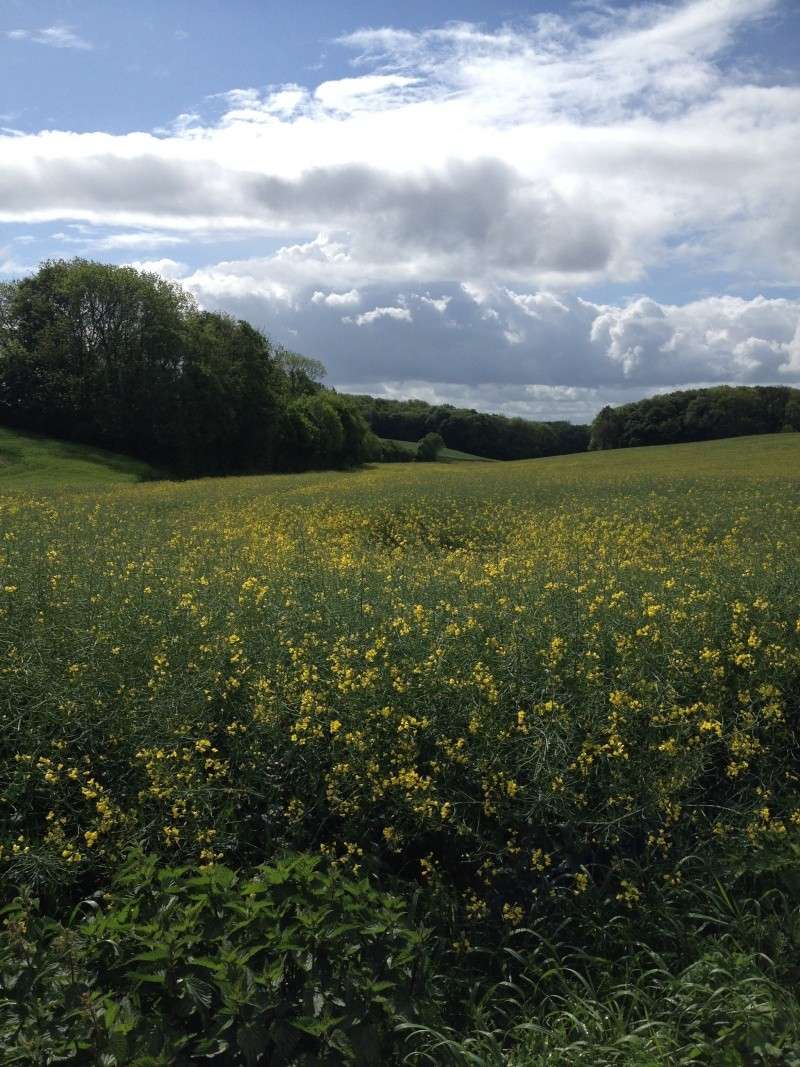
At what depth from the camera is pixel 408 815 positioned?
206 inches

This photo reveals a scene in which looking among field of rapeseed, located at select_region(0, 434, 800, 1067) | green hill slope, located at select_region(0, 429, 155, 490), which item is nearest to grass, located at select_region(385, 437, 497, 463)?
green hill slope, located at select_region(0, 429, 155, 490)

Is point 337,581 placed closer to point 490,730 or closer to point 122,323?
point 490,730

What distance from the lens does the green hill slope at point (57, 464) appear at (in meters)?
39.4

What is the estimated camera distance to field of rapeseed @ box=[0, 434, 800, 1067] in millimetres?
3672

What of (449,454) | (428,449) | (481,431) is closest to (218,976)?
(428,449)

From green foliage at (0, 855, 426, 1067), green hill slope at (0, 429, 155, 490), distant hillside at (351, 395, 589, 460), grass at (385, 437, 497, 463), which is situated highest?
distant hillside at (351, 395, 589, 460)

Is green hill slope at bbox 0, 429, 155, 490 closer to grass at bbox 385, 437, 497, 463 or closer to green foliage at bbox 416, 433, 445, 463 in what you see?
green foliage at bbox 416, 433, 445, 463

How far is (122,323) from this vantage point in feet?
172

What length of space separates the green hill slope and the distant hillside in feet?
199

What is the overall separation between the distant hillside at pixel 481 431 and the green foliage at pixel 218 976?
103457 millimetres

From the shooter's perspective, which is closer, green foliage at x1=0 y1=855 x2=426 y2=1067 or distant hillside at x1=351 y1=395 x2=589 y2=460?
green foliage at x1=0 y1=855 x2=426 y2=1067

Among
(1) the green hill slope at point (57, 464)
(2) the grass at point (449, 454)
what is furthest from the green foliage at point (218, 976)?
(2) the grass at point (449, 454)

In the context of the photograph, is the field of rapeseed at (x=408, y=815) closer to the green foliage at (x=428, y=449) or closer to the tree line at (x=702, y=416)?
the tree line at (x=702, y=416)

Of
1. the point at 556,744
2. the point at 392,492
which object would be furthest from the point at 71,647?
the point at 392,492
